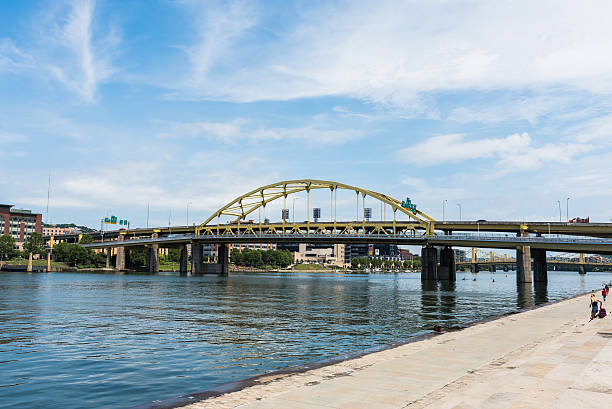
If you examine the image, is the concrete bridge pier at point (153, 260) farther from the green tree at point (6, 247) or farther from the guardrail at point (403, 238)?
the green tree at point (6, 247)

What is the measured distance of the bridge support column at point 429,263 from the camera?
476 ft

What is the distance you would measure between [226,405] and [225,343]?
14.5 m

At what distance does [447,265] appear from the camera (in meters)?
154

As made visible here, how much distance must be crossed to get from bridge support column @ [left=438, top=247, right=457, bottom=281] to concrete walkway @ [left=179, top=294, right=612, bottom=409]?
131 meters

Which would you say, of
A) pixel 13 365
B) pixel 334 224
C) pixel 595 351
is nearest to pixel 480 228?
pixel 334 224

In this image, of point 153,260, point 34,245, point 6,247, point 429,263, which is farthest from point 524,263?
point 6,247

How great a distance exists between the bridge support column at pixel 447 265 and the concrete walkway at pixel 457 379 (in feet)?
430

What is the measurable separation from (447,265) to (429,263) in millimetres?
11130

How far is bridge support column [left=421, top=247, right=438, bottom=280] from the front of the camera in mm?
145000

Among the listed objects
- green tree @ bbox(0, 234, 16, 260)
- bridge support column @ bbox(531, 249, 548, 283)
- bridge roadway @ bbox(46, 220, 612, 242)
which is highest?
bridge roadway @ bbox(46, 220, 612, 242)

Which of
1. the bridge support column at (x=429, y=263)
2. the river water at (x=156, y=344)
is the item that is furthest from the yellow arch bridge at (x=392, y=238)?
the river water at (x=156, y=344)

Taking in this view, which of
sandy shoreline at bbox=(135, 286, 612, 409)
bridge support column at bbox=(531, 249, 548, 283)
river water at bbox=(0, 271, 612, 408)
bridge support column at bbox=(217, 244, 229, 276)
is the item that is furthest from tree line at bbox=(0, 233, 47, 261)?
sandy shoreline at bbox=(135, 286, 612, 409)

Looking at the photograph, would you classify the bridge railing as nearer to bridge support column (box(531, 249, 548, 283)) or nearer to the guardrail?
the guardrail

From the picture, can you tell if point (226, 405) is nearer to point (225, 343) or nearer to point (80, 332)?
point (225, 343)
